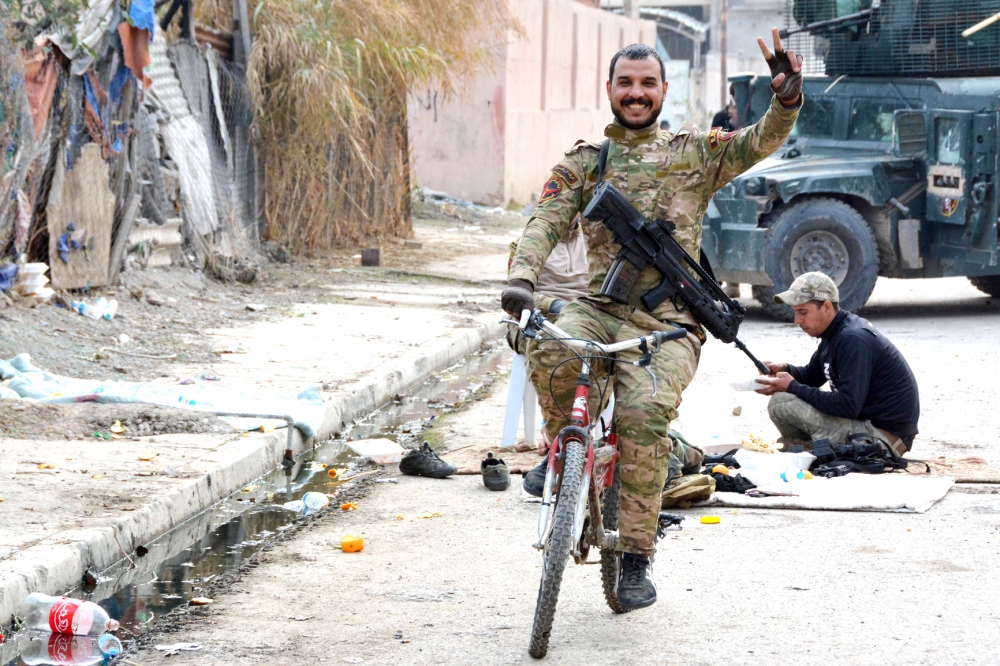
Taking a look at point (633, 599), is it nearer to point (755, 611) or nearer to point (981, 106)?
point (755, 611)

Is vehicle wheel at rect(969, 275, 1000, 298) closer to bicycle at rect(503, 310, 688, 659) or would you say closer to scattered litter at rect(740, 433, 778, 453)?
scattered litter at rect(740, 433, 778, 453)

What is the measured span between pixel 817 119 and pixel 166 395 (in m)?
8.20

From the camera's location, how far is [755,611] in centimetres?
429

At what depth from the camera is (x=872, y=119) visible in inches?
504

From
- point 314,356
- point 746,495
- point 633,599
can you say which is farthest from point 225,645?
point 314,356

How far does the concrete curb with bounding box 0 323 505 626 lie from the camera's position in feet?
14.0

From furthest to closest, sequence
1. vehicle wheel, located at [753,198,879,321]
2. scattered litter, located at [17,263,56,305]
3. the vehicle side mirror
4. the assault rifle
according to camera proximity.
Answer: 1. the vehicle side mirror
2. vehicle wheel, located at [753,198,879,321]
3. scattered litter, located at [17,263,56,305]
4. the assault rifle

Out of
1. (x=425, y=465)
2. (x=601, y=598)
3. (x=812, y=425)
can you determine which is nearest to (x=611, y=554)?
(x=601, y=598)

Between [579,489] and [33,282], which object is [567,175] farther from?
[33,282]

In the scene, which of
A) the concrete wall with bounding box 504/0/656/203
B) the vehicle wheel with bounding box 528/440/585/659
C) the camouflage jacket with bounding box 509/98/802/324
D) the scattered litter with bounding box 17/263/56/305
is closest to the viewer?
the vehicle wheel with bounding box 528/440/585/659

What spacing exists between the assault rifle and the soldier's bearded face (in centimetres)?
24

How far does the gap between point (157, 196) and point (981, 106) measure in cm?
715

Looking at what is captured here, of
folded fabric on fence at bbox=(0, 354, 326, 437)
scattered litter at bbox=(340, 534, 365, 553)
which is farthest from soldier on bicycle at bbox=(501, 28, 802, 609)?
folded fabric on fence at bbox=(0, 354, 326, 437)

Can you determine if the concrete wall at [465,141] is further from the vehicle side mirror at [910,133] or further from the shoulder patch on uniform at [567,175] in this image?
the shoulder patch on uniform at [567,175]
